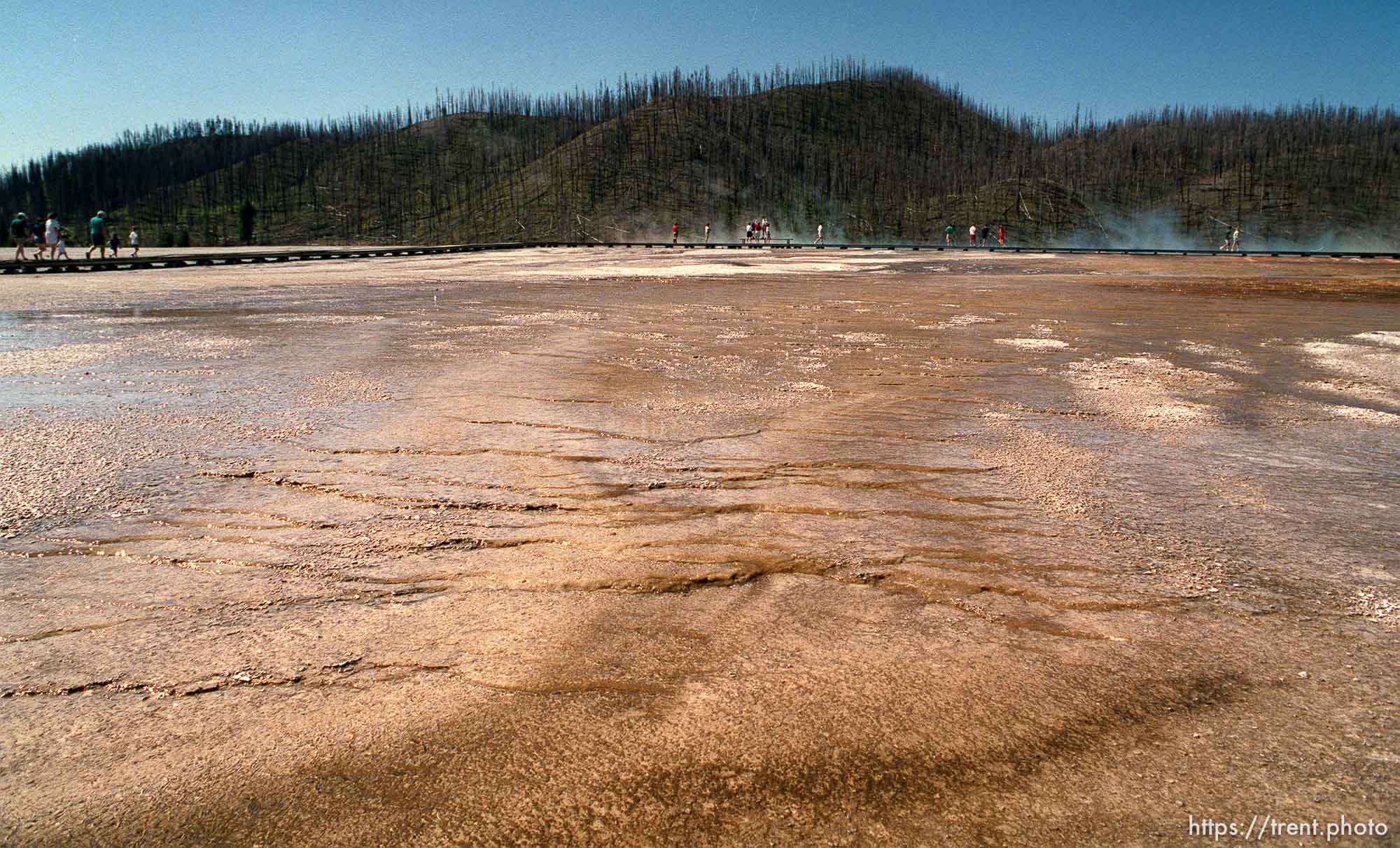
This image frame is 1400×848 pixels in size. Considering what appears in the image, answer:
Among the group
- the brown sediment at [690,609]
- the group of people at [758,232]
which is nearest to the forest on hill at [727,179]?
the group of people at [758,232]

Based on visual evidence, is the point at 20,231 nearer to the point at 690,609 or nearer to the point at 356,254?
the point at 356,254

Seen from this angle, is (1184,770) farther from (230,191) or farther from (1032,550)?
(230,191)

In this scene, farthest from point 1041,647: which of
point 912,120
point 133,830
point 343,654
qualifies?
point 912,120

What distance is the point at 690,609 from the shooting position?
120 inches

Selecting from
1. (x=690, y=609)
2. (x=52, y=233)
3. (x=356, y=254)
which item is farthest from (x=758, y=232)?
(x=690, y=609)

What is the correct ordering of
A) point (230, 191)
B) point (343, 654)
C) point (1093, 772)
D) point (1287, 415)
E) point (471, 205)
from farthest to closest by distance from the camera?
point (230, 191) < point (471, 205) < point (1287, 415) < point (343, 654) < point (1093, 772)

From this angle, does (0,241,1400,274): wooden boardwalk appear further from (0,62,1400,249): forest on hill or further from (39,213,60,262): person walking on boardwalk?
(0,62,1400,249): forest on hill

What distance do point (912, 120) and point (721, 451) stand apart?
453 ft

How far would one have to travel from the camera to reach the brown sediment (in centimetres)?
208

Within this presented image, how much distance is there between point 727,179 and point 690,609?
94673 millimetres

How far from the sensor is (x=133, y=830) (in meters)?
1.98

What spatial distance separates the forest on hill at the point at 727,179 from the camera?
82500mm

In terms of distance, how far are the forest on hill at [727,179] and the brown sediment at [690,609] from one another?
7583 centimetres

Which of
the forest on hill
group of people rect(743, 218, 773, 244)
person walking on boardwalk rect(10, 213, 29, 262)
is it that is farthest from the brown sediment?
the forest on hill
